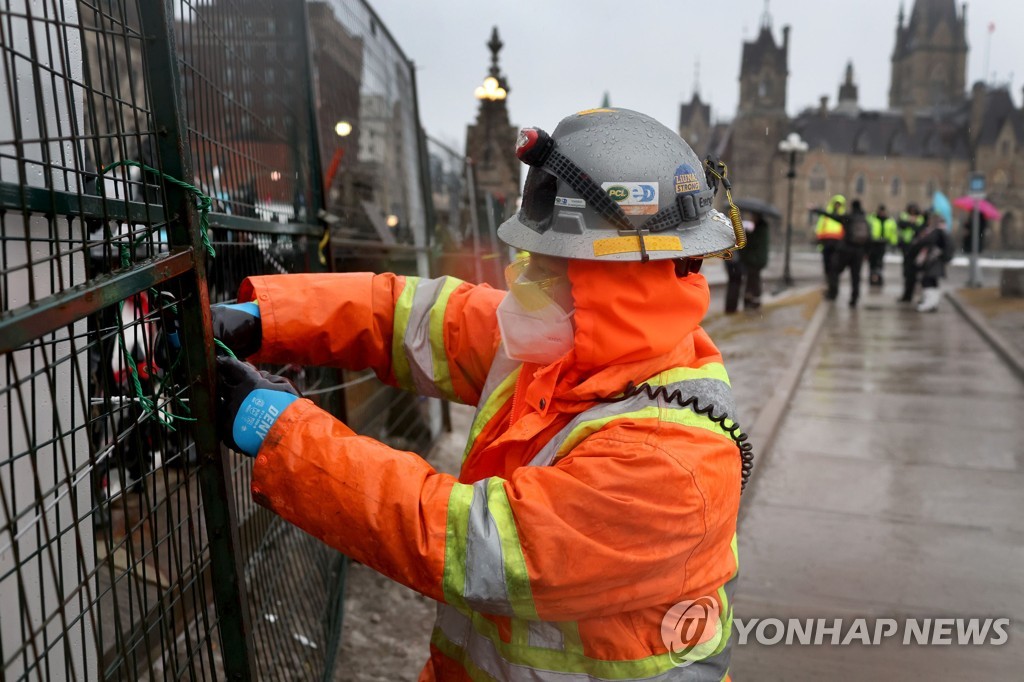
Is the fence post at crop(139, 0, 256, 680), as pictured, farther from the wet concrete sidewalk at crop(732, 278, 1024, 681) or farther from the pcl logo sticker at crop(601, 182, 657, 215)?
the wet concrete sidewalk at crop(732, 278, 1024, 681)

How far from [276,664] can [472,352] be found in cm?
128

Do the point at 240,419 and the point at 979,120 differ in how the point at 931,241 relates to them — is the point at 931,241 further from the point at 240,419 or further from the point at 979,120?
the point at 979,120

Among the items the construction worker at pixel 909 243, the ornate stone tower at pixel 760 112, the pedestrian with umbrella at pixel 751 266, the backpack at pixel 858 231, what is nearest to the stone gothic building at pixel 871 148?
the ornate stone tower at pixel 760 112

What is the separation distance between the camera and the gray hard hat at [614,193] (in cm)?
198

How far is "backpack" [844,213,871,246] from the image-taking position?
16.6 m

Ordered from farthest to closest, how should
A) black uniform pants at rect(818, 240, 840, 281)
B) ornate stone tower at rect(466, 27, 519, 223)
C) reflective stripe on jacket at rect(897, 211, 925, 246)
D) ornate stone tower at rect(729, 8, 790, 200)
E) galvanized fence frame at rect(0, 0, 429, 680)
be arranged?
ornate stone tower at rect(729, 8, 790, 200) < ornate stone tower at rect(466, 27, 519, 223) < reflective stripe on jacket at rect(897, 211, 925, 246) < black uniform pants at rect(818, 240, 840, 281) < galvanized fence frame at rect(0, 0, 429, 680)

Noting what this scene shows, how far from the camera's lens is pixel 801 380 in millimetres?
9289

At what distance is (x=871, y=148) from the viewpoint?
7894cm

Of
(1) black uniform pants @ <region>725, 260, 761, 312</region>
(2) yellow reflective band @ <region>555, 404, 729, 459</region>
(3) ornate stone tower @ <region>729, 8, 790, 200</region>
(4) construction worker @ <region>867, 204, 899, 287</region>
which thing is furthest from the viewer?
(3) ornate stone tower @ <region>729, 8, 790, 200</region>

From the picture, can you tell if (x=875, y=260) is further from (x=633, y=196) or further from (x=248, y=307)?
(x=248, y=307)

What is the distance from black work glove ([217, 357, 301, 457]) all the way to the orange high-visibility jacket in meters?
0.03

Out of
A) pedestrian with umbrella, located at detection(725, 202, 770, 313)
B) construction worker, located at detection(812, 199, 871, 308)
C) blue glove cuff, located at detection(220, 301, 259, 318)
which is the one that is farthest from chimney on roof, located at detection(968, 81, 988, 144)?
blue glove cuff, located at detection(220, 301, 259, 318)

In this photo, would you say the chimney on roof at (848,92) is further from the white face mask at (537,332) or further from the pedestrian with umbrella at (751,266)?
the white face mask at (537,332)

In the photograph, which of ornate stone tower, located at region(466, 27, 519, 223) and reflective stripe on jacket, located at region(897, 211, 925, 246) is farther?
ornate stone tower, located at region(466, 27, 519, 223)
